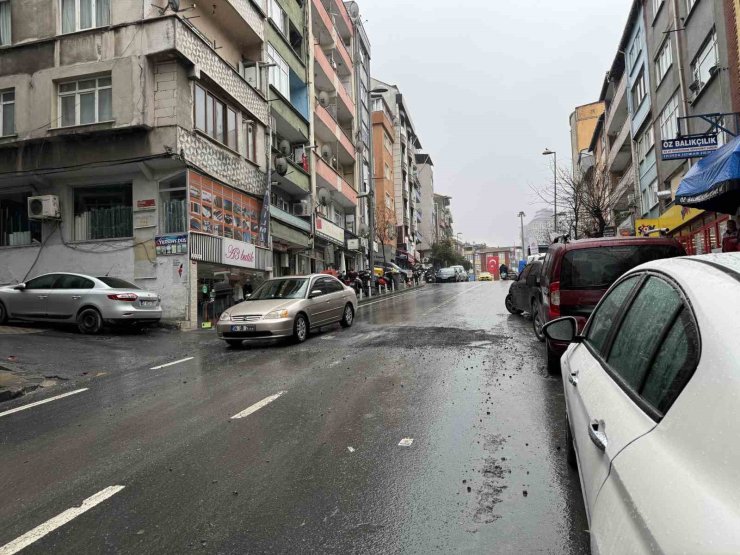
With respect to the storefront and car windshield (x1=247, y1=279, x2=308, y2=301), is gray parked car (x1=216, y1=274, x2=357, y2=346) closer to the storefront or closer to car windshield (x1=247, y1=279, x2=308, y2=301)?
car windshield (x1=247, y1=279, x2=308, y2=301)

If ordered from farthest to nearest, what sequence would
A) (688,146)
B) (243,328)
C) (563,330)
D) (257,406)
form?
(688,146) < (243,328) < (257,406) < (563,330)

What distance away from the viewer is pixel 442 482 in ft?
12.1

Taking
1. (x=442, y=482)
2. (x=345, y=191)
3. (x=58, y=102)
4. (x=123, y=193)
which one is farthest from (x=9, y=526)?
(x=345, y=191)

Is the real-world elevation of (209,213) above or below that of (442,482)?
above

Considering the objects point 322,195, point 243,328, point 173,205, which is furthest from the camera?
point 322,195

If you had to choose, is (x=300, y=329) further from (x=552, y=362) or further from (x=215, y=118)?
(x=215, y=118)

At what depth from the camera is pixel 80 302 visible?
1336cm

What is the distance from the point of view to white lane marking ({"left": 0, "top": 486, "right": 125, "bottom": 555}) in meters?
2.99

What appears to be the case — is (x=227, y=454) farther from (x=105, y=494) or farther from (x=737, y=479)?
(x=737, y=479)

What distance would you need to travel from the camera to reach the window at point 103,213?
16672 millimetres

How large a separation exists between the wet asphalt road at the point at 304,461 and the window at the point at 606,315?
1048 millimetres

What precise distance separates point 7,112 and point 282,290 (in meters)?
12.4

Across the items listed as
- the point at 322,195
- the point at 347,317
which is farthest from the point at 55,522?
the point at 322,195

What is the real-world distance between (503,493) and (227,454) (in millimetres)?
2294
